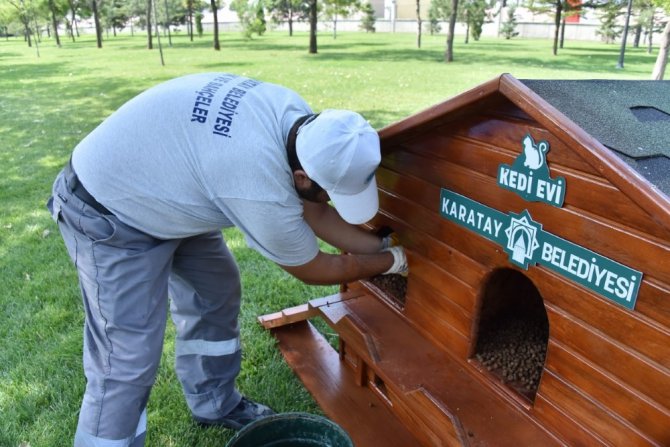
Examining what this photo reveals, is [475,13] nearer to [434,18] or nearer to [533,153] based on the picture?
[434,18]

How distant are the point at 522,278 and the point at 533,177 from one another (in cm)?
75

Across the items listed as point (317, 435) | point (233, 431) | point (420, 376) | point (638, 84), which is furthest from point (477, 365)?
point (638, 84)

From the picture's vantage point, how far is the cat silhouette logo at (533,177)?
156cm

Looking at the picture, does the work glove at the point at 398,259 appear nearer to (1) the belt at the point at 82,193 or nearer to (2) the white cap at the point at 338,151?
(2) the white cap at the point at 338,151

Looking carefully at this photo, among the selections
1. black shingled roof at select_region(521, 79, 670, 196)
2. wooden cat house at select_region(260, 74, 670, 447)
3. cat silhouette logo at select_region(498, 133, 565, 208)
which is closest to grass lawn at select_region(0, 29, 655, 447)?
wooden cat house at select_region(260, 74, 670, 447)

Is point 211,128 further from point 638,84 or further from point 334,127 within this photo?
point 638,84

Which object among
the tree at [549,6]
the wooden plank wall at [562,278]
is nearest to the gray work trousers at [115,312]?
A: the wooden plank wall at [562,278]

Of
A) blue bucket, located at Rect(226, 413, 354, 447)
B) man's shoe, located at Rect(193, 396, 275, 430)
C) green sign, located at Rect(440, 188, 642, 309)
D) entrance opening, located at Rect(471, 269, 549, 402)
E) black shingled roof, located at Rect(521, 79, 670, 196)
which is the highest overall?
black shingled roof, located at Rect(521, 79, 670, 196)

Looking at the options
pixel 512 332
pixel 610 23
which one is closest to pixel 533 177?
pixel 512 332

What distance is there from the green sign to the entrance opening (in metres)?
0.18

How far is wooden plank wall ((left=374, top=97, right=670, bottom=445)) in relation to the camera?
137cm

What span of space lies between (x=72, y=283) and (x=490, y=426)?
2.99m

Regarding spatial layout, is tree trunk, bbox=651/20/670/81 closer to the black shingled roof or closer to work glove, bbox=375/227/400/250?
the black shingled roof

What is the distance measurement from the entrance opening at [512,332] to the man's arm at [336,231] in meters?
0.51
